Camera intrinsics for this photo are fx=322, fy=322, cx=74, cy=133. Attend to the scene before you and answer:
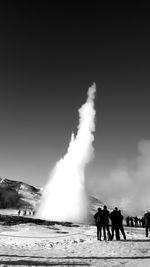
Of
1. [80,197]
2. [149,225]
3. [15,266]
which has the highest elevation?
[80,197]

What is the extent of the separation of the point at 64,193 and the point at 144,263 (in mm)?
76407

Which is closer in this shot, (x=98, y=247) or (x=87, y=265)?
(x=87, y=265)

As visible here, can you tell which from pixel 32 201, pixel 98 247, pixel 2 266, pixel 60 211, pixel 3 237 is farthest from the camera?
pixel 32 201

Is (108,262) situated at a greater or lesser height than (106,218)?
lesser

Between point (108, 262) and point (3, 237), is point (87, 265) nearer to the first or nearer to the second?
point (108, 262)

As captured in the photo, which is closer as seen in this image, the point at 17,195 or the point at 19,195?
the point at 17,195

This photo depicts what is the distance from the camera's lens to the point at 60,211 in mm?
85312

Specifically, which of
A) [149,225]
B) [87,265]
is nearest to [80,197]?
[149,225]

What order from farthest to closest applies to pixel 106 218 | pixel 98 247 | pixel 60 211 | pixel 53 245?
pixel 60 211, pixel 106 218, pixel 53 245, pixel 98 247

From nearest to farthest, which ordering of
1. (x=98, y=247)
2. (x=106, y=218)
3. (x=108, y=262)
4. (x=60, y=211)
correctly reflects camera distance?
(x=108, y=262) → (x=98, y=247) → (x=106, y=218) → (x=60, y=211)

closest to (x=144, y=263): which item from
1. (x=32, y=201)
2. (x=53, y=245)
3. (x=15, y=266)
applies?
(x=15, y=266)

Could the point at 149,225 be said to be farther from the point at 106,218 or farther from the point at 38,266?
the point at 38,266

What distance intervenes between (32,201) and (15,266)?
124 m

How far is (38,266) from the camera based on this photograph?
12.7 metres
